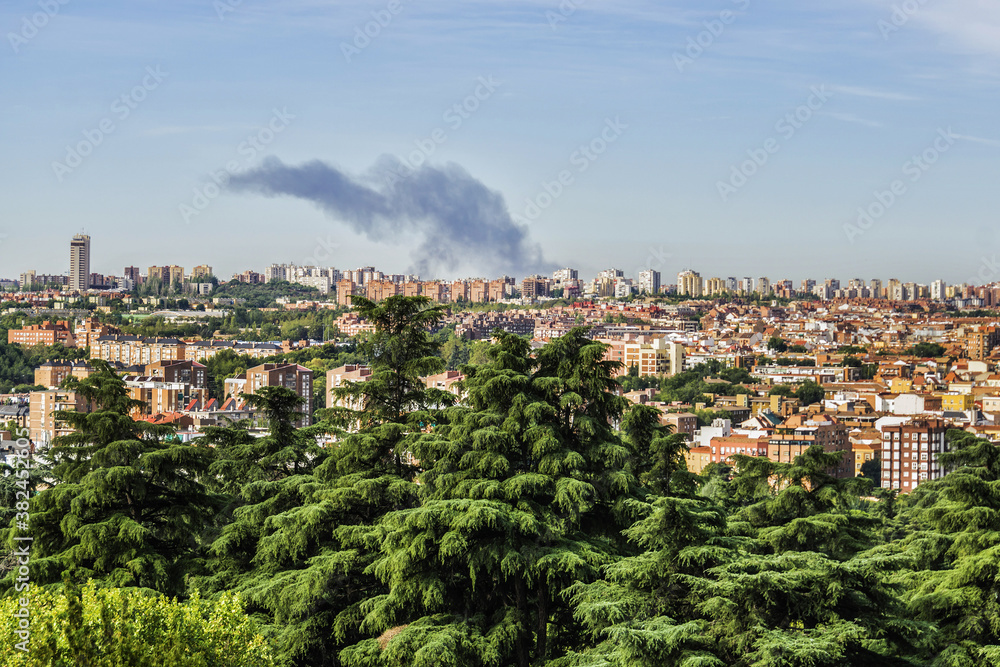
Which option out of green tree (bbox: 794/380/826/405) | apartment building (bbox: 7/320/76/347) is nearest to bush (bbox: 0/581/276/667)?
green tree (bbox: 794/380/826/405)

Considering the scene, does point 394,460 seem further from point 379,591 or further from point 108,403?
point 108,403

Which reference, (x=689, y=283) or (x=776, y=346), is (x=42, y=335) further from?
(x=689, y=283)

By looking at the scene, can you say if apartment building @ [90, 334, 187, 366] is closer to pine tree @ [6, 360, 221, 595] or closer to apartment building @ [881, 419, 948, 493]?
apartment building @ [881, 419, 948, 493]

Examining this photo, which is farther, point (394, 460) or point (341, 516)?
point (394, 460)

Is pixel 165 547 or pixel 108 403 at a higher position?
pixel 108 403

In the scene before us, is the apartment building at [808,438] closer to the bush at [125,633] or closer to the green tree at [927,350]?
the bush at [125,633]

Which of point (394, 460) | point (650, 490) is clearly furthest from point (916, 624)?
point (394, 460)

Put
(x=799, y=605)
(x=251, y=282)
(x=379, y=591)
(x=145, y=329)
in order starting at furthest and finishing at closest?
(x=251, y=282), (x=145, y=329), (x=379, y=591), (x=799, y=605)

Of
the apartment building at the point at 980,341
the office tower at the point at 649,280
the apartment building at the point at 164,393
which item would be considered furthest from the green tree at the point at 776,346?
the office tower at the point at 649,280
